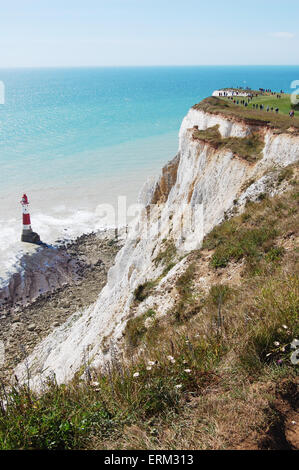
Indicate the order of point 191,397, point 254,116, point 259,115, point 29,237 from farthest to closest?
point 29,237 < point 259,115 < point 254,116 < point 191,397

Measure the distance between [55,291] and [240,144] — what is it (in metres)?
18.3

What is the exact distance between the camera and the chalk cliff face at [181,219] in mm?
15562

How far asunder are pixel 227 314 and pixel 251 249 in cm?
457

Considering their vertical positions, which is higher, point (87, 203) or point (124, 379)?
point (124, 379)

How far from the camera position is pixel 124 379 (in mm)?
4324

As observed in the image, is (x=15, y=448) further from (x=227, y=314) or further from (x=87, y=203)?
(x=87, y=203)

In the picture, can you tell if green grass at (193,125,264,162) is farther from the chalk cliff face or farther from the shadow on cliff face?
the shadow on cliff face

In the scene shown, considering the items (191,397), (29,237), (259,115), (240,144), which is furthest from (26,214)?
(191,397)

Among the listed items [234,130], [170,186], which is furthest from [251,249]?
[170,186]

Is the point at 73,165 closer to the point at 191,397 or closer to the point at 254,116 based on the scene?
Result: the point at 254,116

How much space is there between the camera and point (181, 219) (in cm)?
2022

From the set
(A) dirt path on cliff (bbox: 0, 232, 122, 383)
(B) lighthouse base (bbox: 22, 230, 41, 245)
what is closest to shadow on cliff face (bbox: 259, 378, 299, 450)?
(A) dirt path on cliff (bbox: 0, 232, 122, 383)

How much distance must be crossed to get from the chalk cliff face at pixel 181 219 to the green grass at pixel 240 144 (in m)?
0.33

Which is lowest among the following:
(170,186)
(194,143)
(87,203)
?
(87,203)
